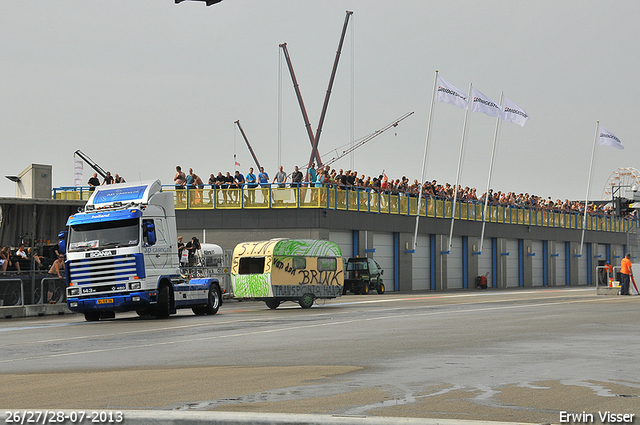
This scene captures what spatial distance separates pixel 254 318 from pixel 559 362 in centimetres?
1399

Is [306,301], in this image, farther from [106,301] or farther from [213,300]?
[106,301]

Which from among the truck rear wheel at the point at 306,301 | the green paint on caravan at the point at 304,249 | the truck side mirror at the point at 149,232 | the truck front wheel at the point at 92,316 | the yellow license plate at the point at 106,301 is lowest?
the truck front wheel at the point at 92,316

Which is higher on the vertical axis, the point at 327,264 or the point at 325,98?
the point at 325,98

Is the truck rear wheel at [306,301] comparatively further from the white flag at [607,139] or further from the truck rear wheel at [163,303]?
the white flag at [607,139]

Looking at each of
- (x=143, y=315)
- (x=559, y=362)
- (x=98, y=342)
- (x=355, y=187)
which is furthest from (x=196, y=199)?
(x=559, y=362)

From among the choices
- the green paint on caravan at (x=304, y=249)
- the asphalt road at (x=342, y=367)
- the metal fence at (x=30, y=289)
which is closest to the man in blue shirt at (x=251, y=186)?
the green paint on caravan at (x=304, y=249)

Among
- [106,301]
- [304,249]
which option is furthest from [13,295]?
[304,249]

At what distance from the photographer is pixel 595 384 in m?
10.2

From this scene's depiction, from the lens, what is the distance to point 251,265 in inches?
1218

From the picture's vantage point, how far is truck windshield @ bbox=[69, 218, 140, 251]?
2523cm

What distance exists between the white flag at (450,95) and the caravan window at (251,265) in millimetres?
25171

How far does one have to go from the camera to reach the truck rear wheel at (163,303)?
26125 mm

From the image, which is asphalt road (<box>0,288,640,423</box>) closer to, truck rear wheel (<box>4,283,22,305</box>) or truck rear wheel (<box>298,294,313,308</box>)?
truck rear wheel (<box>4,283,22,305</box>)

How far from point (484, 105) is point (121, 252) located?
37277 mm
